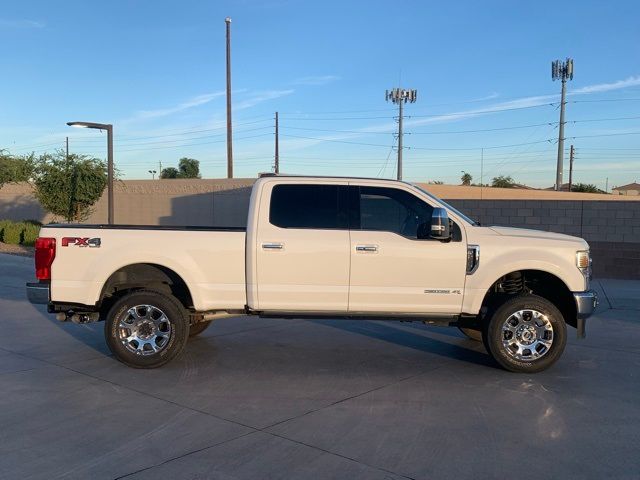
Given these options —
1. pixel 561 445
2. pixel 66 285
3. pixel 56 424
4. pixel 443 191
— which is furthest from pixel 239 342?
pixel 443 191

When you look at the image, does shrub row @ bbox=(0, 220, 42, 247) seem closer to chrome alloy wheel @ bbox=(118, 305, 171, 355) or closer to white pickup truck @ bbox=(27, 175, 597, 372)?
white pickup truck @ bbox=(27, 175, 597, 372)

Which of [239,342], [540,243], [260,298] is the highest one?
[540,243]

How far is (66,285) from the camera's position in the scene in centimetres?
711

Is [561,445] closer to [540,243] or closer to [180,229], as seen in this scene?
[540,243]

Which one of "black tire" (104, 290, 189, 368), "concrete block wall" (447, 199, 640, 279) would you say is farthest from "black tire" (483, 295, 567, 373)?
"concrete block wall" (447, 199, 640, 279)

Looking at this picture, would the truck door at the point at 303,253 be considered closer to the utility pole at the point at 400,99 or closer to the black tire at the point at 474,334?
the black tire at the point at 474,334

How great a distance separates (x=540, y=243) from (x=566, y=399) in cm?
175

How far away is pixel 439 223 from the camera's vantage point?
6.71 m

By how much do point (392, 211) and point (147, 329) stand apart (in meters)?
3.09

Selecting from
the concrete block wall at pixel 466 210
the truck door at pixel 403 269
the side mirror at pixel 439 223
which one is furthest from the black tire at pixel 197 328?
the concrete block wall at pixel 466 210

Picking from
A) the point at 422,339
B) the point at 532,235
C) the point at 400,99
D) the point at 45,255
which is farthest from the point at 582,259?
the point at 400,99

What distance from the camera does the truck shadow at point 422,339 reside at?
7941 millimetres

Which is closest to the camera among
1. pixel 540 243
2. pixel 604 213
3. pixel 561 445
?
pixel 561 445

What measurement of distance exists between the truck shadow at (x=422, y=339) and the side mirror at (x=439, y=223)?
1.85 m
